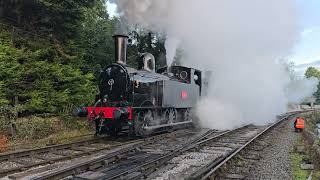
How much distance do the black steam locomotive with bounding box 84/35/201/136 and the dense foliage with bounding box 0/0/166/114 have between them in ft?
6.33

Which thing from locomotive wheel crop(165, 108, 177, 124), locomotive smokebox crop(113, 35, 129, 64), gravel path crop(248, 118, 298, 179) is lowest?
gravel path crop(248, 118, 298, 179)

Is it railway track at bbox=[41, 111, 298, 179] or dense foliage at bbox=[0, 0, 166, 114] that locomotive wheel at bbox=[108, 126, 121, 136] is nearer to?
railway track at bbox=[41, 111, 298, 179]

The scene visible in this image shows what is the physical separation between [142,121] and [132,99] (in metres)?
0.92

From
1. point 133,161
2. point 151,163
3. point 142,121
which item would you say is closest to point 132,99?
point 142,121

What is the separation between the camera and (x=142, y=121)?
44.1 ft

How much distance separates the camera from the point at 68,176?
7.26 m

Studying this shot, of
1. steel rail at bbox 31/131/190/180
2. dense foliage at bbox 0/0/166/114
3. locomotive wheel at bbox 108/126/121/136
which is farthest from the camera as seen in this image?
dense foliage at bbox 0/0/166/114

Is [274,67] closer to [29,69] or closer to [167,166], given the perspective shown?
[29,69]

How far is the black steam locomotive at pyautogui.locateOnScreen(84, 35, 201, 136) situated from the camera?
12.7 metres

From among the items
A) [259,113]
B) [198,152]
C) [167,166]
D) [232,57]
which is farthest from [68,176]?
[259,113]

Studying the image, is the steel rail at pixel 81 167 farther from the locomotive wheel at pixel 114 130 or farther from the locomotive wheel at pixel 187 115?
the locomotive wheel at pixel 187 115

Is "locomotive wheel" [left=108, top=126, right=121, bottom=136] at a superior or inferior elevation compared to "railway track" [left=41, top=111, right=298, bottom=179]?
superior

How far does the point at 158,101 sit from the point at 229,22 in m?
10.5

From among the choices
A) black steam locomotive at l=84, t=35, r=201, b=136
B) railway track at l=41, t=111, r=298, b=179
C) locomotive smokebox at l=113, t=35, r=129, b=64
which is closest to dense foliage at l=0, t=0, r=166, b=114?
locomotive smokebox at l=113, t=35, r=129, b=64
